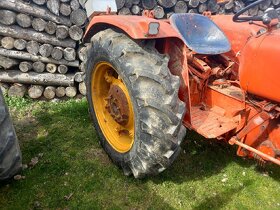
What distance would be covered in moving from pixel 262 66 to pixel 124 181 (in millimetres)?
1494

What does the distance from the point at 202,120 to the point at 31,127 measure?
1955mm

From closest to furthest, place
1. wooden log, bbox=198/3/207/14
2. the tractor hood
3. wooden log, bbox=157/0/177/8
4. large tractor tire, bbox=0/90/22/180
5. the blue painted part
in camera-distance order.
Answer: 1. the tractor hood
2. large tractor tire, bbox=0/90/22/180
3. the blue painted part
4. wooden log, bbox=157/0/177/8
5. wooden log, bbox=198/3/207/14

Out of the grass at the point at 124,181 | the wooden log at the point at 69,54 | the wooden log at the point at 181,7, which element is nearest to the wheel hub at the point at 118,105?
the grass at the point at 124,181

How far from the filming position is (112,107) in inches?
117

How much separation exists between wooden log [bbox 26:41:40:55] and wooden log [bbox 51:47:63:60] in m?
0.20

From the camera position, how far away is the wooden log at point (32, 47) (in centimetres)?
401

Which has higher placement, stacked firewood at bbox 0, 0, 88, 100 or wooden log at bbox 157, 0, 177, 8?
wooden log at bbox 157, 0, 177, 8

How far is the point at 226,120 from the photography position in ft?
9.02

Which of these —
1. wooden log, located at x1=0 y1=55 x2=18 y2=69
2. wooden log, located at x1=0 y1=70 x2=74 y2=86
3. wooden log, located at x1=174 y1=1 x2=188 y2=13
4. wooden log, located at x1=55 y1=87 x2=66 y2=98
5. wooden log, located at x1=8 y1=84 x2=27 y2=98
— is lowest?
wooden log, located at x1=55 y1=87 x2=66 y2=98

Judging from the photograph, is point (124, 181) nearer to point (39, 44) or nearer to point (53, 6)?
point (39, 44)

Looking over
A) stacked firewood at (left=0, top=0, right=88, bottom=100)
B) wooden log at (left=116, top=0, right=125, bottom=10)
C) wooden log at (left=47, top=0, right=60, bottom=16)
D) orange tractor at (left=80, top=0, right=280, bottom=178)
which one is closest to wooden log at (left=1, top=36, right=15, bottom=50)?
stacked firewood at (left=0, top=0, right=88, bottom=100)

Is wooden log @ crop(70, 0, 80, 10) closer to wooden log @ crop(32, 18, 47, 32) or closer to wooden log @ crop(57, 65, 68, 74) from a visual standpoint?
wooden log @ crop(32, 18, 47, 32)

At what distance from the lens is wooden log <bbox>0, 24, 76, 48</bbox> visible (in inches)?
153

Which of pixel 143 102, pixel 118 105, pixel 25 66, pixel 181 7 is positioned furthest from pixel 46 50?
Result: pixel 143 102
